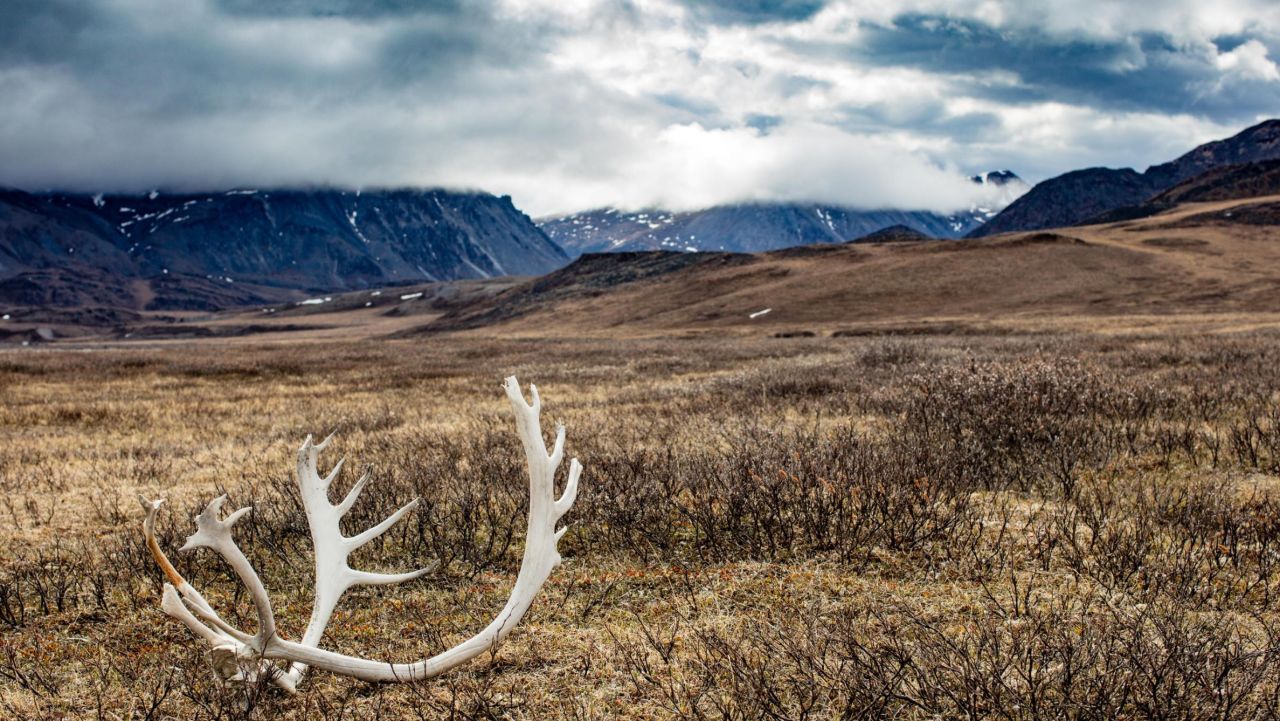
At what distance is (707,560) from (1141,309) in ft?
191

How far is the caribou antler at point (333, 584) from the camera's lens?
238 centimetres

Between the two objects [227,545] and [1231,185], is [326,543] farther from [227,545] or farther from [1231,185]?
[1231,185]

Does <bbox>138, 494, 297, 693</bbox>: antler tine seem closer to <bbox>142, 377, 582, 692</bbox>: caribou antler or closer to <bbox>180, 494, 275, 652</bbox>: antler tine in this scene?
<bbox>142, 377, 582, 692</bbox>: caribou antler

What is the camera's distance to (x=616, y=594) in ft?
14.1

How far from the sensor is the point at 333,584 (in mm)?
2811

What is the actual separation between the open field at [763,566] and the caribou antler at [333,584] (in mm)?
356

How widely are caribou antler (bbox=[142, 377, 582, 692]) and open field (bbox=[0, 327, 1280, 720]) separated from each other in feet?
1.17

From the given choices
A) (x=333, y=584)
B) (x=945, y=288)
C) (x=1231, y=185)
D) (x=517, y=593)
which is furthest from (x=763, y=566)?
(x=1231, y=185)

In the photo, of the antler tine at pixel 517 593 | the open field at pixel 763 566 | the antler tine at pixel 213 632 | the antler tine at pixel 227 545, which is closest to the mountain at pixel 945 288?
the open field at pixel 763 566

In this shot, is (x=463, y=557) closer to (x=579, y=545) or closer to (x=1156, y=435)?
(x=579, y=545)

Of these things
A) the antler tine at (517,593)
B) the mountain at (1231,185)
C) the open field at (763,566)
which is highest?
the mountain at (1231,185)

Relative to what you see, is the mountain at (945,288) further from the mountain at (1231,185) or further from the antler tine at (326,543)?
the mountain at (1231,185)

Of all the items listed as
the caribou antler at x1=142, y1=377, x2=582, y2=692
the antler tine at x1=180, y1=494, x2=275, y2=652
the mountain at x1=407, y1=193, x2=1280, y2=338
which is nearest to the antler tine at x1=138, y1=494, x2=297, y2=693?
the caribou antler at x1=142, y1=377, x2=582, y2=692

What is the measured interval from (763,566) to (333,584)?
2558 mm
